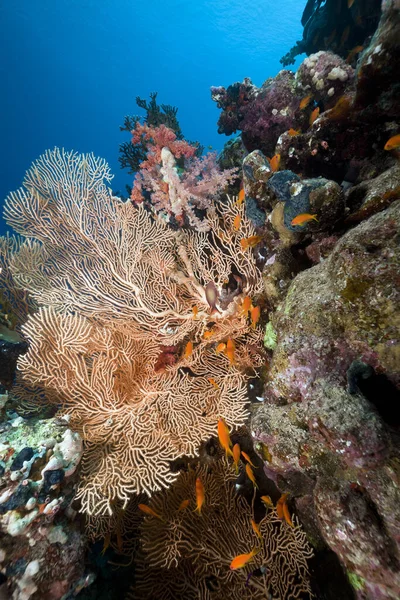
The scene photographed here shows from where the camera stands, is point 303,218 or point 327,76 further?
point 327,76

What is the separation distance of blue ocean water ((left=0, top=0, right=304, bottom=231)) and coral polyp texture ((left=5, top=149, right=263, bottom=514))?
71.8 meters

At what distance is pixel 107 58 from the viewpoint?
8438cm

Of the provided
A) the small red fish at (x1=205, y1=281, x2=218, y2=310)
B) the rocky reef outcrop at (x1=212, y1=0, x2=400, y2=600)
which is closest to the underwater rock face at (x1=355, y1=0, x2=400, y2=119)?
the rocky reef outcrop at (x1=212, y1=0, x2=400, y2=600)

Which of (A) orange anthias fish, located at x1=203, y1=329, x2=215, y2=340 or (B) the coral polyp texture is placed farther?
(A) orange anthias fish, located at x1=203, y1=329, x2=215, y2=340

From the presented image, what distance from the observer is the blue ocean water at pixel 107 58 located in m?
59.9

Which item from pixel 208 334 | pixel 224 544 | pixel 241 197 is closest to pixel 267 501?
pixel 224 544

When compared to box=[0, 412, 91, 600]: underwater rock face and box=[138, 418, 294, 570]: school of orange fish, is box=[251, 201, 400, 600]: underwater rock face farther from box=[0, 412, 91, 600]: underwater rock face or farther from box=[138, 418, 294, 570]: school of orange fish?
box=[0, 412, 91, 600]: underwater rock face

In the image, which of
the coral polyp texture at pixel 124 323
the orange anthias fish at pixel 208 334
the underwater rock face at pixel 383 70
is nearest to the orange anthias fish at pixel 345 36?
the underwater rock face at pixel 383 70

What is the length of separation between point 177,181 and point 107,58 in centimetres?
11022

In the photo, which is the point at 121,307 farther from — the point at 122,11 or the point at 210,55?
the point at 210,55

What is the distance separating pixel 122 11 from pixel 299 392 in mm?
97354

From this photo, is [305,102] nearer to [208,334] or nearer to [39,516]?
[208,334]

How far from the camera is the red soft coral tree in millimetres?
4586

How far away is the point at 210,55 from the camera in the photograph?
9769cm
